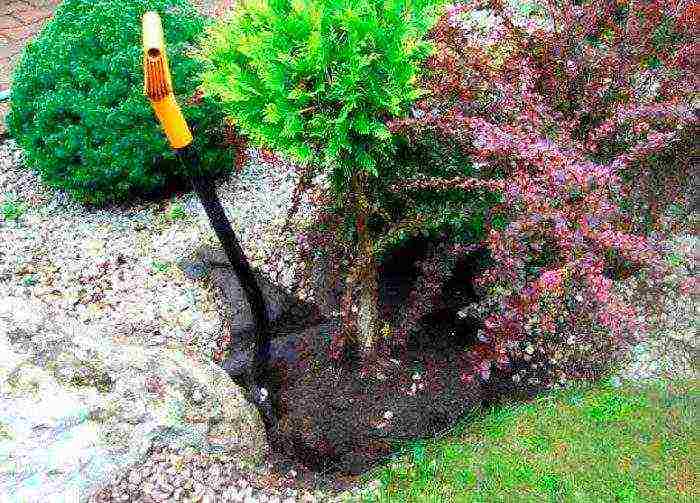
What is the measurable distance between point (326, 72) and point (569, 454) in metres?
1.38

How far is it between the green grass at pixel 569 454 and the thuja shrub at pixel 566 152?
0.68ft

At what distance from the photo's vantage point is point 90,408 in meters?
2.03

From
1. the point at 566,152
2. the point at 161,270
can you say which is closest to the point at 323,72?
the point at 566,152

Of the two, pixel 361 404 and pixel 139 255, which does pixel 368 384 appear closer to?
pixel 361 404

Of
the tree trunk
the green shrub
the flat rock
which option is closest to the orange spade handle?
the tree trunk

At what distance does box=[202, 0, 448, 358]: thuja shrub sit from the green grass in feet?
3.23

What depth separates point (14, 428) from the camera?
1.92m

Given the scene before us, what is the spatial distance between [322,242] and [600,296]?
106 cm

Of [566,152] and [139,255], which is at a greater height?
[566,152]

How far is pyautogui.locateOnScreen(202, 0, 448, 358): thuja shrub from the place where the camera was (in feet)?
6.13

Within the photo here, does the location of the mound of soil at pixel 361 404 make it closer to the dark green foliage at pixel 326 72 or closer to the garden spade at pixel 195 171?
the garden spade at pixel 195 171

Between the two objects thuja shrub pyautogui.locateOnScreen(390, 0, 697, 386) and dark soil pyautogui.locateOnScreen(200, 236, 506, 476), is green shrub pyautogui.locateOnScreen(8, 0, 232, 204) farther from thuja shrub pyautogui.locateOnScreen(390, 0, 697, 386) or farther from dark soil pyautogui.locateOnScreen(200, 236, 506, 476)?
thuja shrub pyautogui.locateOnScreen(390, 0, 697, 386)

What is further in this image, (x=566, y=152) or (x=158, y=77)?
(x=566, y=152)

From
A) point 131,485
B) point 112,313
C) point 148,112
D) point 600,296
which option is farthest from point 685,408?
point 148,112
